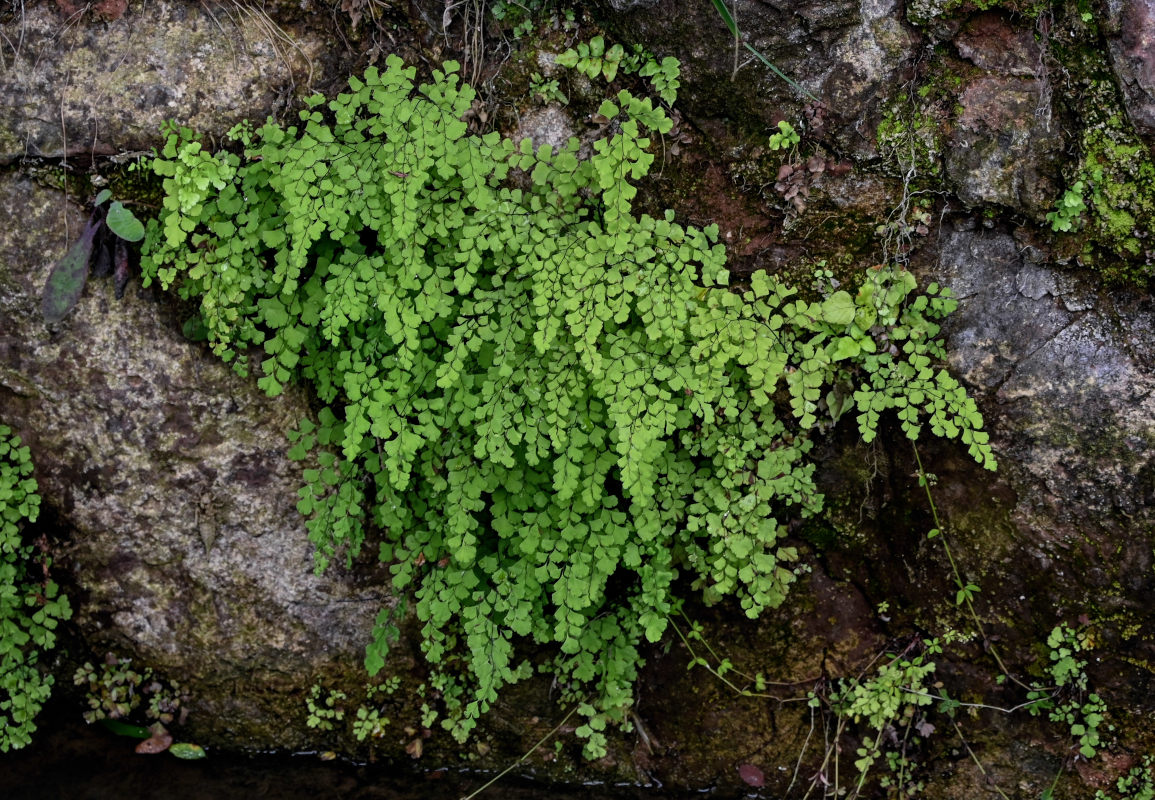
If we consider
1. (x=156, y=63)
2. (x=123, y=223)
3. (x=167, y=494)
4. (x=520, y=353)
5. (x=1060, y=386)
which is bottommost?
(x=167, y=494)

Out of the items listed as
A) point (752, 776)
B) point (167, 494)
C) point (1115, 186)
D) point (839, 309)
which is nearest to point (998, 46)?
point (1115, 186)

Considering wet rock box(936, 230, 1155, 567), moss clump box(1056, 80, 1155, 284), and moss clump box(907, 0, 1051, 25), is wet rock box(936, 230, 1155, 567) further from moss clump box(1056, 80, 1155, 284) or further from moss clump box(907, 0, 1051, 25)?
moss clump box(907, 0, 1051, 25)

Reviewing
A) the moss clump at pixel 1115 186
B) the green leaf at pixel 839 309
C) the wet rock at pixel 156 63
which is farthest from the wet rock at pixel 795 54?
the wet rock at pixel 156 63

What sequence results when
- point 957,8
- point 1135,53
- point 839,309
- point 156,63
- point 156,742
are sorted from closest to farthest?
point 1135,53
point 957,8
point 839,309
point 156,63
point 156,742

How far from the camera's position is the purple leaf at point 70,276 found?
10.1ft

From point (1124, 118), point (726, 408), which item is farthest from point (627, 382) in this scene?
point (1124, 118)

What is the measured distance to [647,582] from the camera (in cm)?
309

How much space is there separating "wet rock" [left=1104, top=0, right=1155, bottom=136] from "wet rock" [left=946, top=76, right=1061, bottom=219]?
21 centimetres

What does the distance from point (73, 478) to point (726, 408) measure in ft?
8.16

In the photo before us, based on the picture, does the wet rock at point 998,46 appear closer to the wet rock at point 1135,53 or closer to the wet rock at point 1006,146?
the wet rock at point 1006,146

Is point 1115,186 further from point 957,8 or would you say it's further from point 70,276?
point 70,276

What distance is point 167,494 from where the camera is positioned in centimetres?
334

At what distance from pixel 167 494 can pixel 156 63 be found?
5.10 feet

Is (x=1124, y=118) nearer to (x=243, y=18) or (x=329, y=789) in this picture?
(x=243, y=18)
